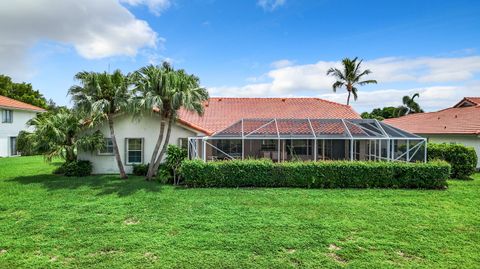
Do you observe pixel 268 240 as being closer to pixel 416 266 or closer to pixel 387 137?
pixel 416 266

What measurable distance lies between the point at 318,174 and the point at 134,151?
11.4 meters

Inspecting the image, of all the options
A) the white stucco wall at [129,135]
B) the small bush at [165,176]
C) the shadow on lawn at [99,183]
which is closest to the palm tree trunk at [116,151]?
the shadow on lawn at [99,183]

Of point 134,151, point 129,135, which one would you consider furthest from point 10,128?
point 134,151

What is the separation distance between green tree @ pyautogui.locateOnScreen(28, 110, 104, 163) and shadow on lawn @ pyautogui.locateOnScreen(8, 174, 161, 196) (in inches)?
55.9

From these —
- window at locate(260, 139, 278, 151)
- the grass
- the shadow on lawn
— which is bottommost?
the grass

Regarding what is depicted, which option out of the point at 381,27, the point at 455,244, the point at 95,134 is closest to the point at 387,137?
the point at 381,27

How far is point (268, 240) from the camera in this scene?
7.02m

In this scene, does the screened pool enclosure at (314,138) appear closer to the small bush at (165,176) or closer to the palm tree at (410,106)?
the small bush at (165,176)

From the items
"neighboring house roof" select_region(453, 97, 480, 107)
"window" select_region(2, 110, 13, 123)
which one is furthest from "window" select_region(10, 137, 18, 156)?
"neighboring house roof" select_region(453, 97, 480, 107)

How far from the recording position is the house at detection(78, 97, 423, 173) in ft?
52.5

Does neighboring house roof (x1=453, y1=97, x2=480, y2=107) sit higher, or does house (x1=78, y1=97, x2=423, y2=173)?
neighboring house roof (x1=453, y1=97, x2=480, y2=107)

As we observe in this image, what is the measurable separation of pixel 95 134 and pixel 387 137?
16802 mm

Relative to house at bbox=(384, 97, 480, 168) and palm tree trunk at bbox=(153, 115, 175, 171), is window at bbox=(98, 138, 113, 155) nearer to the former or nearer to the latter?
palm tree trunk at bbox=(153, 115, 175, 171)

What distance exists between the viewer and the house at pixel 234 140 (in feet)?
52.5
